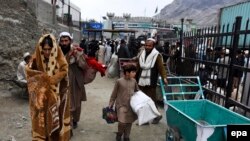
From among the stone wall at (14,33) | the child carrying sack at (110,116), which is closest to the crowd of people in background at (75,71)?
the child carrying sack at (110,116)

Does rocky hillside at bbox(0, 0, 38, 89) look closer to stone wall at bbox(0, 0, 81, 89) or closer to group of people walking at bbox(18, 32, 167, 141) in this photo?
stone wall at bbox(0, 0, 81, 89)

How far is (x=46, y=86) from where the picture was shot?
3.66 meters

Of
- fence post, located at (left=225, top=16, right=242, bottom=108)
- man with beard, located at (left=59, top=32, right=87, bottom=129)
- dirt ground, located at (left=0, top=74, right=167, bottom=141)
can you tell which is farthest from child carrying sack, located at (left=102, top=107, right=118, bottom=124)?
fence post, located at (left=225, top=16, right=242, bottom=108)

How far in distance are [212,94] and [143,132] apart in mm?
1474

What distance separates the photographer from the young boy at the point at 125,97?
456 cm

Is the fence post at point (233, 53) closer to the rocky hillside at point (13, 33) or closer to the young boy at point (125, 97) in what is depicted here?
the young boy at point (125, 97)

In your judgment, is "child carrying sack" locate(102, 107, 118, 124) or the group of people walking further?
"child carrying sack" locate(102, 107, 118, 124)

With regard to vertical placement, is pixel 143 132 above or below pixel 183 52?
below

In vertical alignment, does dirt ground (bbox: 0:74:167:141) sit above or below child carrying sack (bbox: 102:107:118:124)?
below

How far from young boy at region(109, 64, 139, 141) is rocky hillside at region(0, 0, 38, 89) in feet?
14.2

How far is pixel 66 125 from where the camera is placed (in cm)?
399

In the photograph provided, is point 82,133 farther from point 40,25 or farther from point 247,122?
point 40,25

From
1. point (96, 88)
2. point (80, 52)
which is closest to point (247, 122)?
point (80, 52)

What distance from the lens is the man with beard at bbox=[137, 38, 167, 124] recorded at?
18.2ft
